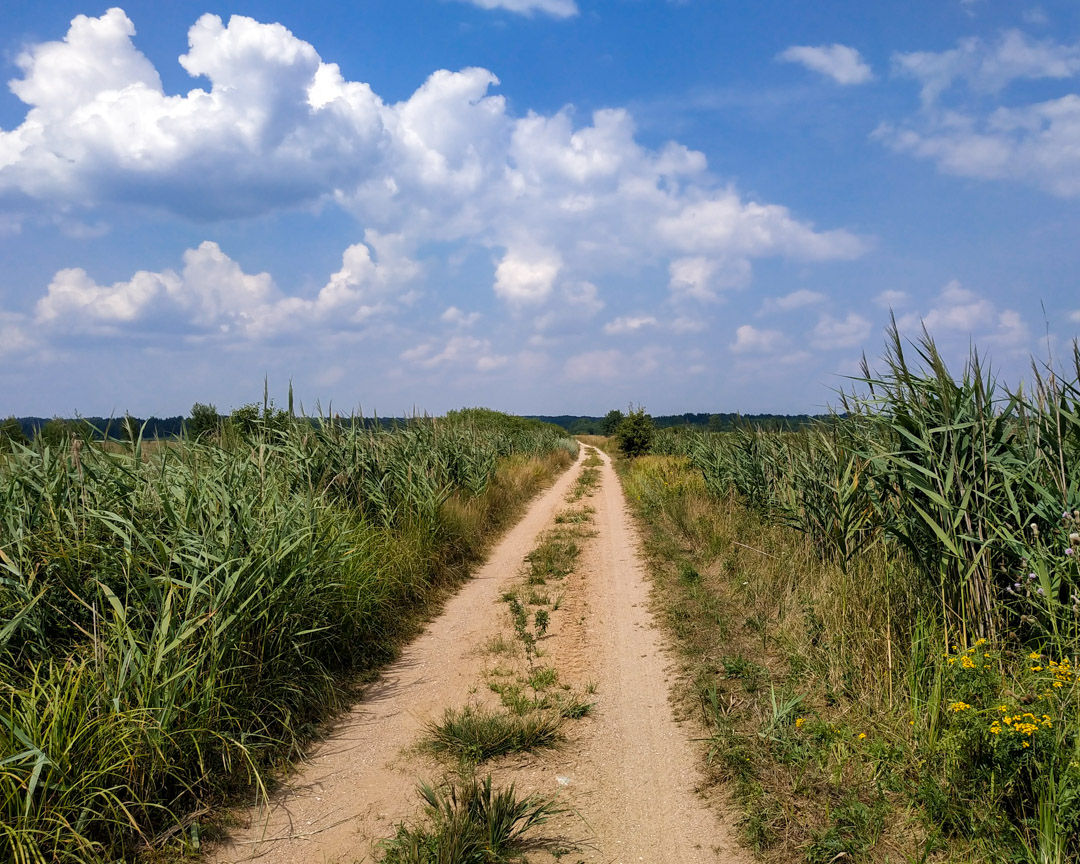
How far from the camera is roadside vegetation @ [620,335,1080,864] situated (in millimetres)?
2916

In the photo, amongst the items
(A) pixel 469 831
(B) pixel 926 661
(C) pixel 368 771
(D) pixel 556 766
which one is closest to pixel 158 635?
(C) pixel 368 771

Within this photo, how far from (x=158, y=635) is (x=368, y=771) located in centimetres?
150

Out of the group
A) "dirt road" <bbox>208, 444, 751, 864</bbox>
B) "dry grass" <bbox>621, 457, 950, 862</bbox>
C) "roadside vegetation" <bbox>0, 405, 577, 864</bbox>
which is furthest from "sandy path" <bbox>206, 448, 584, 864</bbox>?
"dry grass" <bbox>621, 457, 950, 862</bbox>

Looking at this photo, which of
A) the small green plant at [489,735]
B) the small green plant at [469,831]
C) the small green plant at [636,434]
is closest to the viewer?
the small green plant at [469,831]

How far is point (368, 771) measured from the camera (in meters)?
3.96

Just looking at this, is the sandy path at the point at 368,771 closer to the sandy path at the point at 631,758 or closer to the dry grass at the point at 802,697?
the sandy path at the point at 631,758

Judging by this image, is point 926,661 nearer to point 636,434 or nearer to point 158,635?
point 158,635

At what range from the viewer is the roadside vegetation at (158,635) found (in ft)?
9.80

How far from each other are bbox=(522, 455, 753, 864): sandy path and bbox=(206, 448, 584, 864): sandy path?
3.15 ft

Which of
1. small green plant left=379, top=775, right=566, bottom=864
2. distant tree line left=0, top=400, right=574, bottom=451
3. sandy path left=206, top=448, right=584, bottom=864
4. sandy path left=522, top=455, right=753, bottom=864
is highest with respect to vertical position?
distant tree line left=0, top=400, right=574, bottom=451

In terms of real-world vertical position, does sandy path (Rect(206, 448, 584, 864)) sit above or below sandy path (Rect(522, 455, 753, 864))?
below

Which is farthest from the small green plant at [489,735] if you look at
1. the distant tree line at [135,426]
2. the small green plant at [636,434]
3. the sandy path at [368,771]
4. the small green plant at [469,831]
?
the small green plant at [636,434]

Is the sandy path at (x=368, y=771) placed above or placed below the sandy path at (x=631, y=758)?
below

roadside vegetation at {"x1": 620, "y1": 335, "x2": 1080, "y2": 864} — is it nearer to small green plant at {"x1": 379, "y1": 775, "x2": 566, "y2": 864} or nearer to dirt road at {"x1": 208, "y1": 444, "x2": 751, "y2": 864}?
dirt road at {"x1": 208, "y1": 444, "x2": 751, "y2": 864}
